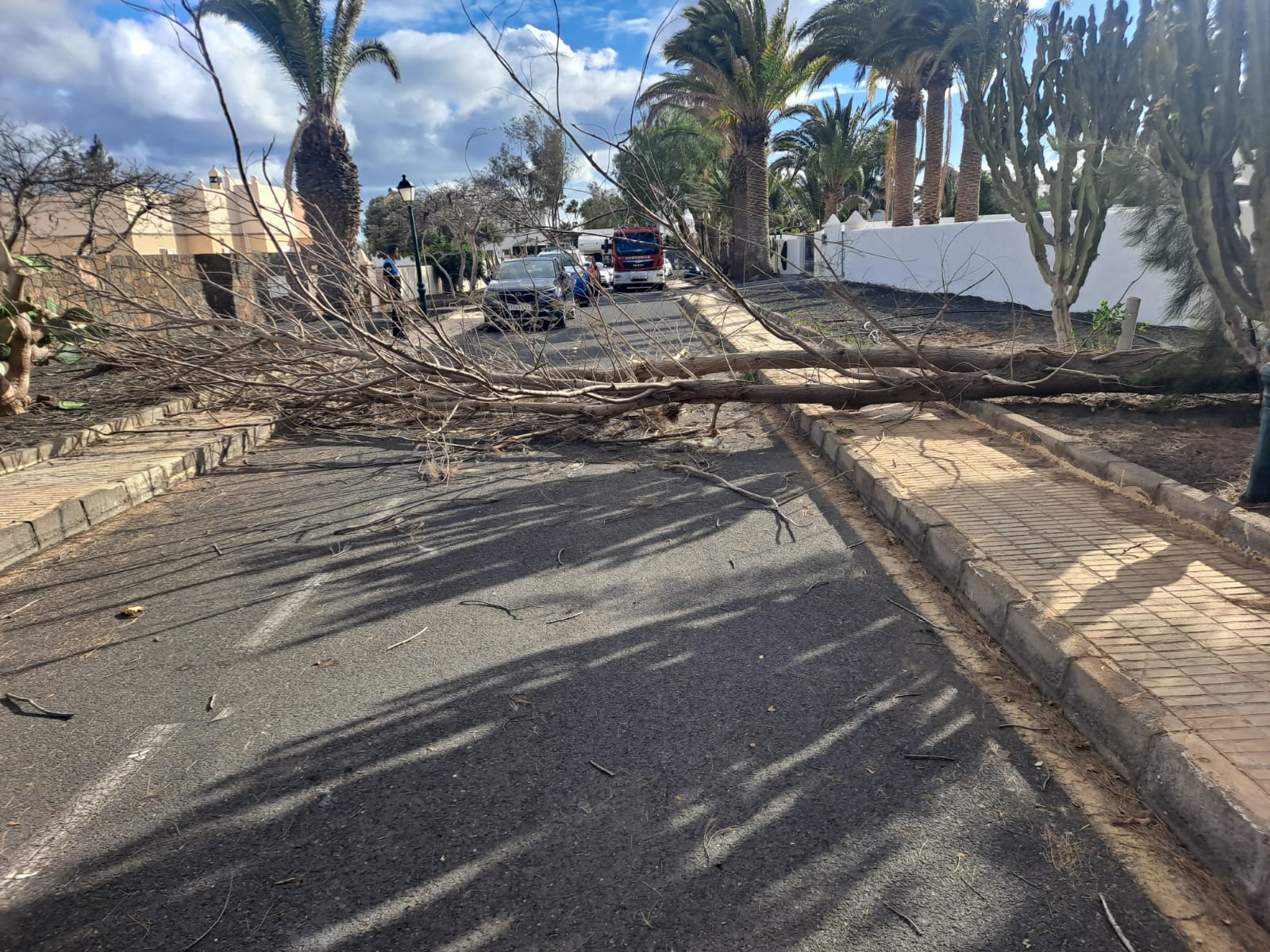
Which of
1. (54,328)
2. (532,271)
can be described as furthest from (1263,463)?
(532,271)

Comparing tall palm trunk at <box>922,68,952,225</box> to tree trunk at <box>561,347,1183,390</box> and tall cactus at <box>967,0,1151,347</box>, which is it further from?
tree trunk at <box>561,347,1183,390</box>

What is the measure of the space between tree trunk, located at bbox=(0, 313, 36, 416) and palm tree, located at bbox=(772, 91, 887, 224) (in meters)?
32.6

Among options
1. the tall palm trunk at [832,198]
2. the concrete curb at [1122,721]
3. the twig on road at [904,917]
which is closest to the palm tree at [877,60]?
the tall palm trunk at [832,198]

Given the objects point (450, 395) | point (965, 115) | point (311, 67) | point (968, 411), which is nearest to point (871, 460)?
point (968, 411)

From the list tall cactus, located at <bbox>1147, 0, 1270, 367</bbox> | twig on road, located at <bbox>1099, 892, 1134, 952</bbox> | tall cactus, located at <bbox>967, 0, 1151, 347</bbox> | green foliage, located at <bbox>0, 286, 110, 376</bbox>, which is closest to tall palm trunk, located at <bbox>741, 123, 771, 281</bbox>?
tall cactus, located at <bbox>967, 0, 1151, 347</bbox>

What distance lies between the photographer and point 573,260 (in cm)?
713

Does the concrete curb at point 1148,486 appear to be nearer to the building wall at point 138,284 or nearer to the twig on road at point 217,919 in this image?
the twig on road at point 217,919

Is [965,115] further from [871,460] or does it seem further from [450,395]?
[450,395]

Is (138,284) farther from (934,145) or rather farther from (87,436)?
(934,145)

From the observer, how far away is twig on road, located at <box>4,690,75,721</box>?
134 inches

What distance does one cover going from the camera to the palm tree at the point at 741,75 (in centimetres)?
2600

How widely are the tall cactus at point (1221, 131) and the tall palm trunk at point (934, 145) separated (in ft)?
→ 61.1

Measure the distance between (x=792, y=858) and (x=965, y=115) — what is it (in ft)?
39.9

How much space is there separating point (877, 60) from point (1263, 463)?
2308cm
